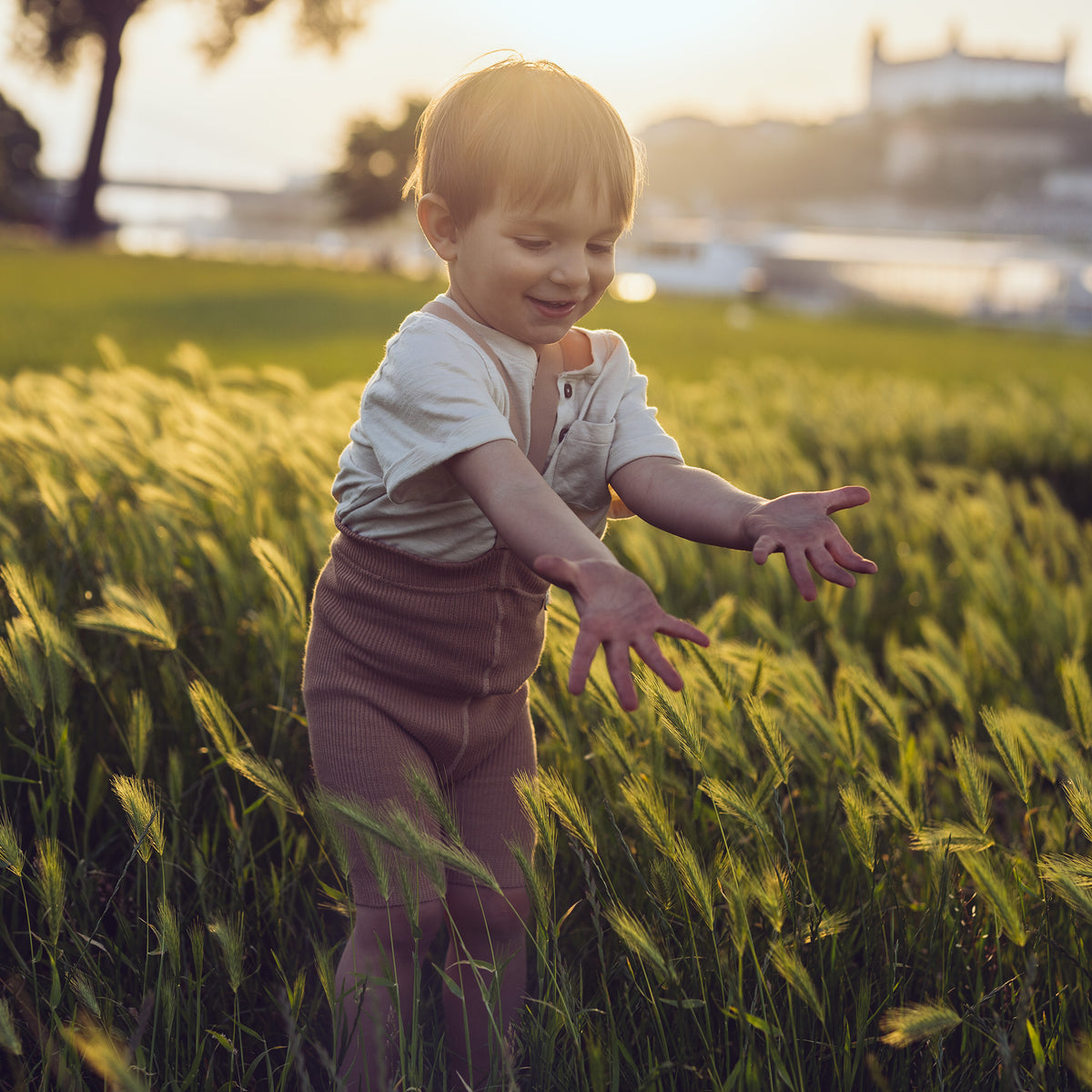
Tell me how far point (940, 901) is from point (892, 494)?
2692mm

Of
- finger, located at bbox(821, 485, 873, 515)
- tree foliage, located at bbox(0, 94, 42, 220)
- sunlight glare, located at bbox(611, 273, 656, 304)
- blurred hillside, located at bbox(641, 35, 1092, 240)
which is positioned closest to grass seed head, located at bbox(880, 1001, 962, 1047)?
finger, located at bbox(821, 485, 873, 515)

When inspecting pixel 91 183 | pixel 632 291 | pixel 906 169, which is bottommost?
pixel 632 291

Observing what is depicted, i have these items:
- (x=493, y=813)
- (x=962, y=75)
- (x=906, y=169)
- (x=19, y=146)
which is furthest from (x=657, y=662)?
(x=962, y=75)

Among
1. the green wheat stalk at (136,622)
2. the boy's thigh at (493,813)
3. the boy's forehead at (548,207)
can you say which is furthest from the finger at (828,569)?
the green wheat stalk at (136,622)

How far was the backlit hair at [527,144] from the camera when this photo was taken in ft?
4.37

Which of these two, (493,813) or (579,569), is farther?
(493,813)

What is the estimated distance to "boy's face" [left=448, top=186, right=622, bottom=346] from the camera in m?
1.36

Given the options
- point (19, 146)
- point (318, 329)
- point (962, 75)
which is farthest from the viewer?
point (962, 75)

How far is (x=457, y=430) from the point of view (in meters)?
1.29

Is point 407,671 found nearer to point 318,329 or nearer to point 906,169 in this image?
point 318,329

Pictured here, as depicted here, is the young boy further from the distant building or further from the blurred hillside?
the distant building

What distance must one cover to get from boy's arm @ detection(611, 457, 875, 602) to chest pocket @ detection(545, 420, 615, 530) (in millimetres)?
29

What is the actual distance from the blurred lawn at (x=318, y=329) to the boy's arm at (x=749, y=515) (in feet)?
18.8

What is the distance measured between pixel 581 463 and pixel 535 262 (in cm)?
29
